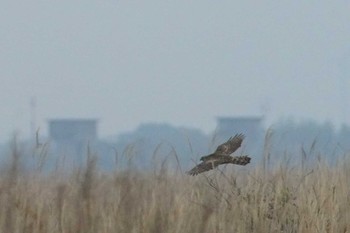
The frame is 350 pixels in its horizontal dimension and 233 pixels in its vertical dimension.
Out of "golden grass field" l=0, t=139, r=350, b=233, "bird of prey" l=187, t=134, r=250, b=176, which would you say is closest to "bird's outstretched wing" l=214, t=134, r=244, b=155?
"bird of prey" l=187, t=134, r=250, b=176

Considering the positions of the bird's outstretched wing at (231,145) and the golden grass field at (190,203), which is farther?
the bird's outstretched wing at (231,145)

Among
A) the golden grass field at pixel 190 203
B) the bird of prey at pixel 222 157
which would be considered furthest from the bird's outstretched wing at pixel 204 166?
the golden grass field at pixel 190 203

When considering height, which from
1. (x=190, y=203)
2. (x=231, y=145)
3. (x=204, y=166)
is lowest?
(x=190, y=203)

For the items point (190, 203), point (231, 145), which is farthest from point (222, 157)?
point (190, 203)

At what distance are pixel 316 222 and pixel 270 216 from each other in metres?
0.36

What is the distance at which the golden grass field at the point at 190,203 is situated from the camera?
3.93 meters

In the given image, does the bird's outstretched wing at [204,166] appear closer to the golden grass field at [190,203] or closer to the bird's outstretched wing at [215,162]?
the bird's outstretched wing at [215,162]

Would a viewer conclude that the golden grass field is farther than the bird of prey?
No

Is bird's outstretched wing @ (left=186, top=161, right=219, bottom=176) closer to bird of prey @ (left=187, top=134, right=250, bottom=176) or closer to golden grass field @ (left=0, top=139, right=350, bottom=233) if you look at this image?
bird of prey @ (left=187, top=134, right=250, bottom=176)

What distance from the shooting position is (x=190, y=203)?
485 cm

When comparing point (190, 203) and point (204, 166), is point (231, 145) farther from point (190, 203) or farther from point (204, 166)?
point (190, 203)

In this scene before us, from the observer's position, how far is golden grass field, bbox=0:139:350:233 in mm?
3932

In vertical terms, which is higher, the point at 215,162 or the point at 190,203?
the point at 215,162

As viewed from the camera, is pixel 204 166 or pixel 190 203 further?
pixel 190 203
